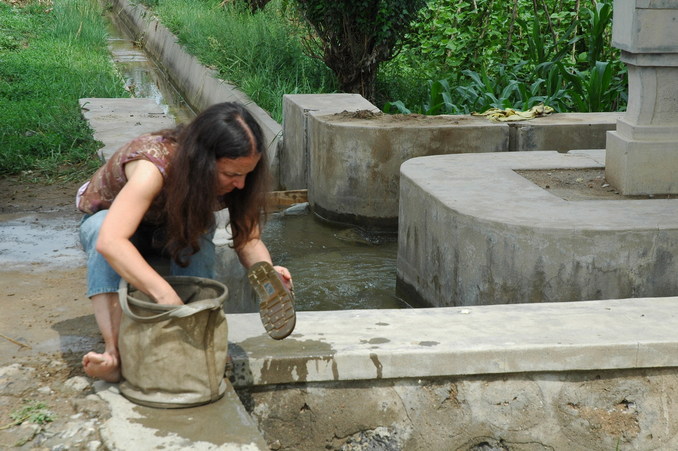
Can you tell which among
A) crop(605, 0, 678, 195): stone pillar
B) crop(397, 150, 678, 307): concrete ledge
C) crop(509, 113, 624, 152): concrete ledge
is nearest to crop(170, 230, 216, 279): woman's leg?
crop(397, 150, 678, 307): concrete ledge

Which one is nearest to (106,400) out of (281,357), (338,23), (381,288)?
(281,357)

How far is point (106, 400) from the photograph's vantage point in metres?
2.96

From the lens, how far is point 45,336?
3447mm

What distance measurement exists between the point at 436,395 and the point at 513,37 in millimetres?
8781

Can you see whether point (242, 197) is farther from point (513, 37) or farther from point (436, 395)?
point (513, 37)

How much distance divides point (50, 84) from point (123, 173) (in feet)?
23.9

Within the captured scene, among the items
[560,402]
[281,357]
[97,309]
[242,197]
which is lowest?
[560,402]

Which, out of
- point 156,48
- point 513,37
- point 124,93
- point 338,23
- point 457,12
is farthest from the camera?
point 156,48

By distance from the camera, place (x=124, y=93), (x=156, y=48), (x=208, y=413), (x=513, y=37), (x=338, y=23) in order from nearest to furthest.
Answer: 1. (x=208, y=413)
2. (x=338, y=23)
3. (x=124, y=93)
4. (x=513, y=37)
5. (x=156, y=48)

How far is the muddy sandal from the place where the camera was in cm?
304

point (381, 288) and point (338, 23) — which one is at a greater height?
point (338, 23)

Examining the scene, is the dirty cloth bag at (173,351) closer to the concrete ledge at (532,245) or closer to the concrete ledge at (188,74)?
the concrete ledge at (532,245)

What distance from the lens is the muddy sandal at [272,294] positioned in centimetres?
304

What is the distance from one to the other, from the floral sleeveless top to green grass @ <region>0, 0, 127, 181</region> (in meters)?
3.32
